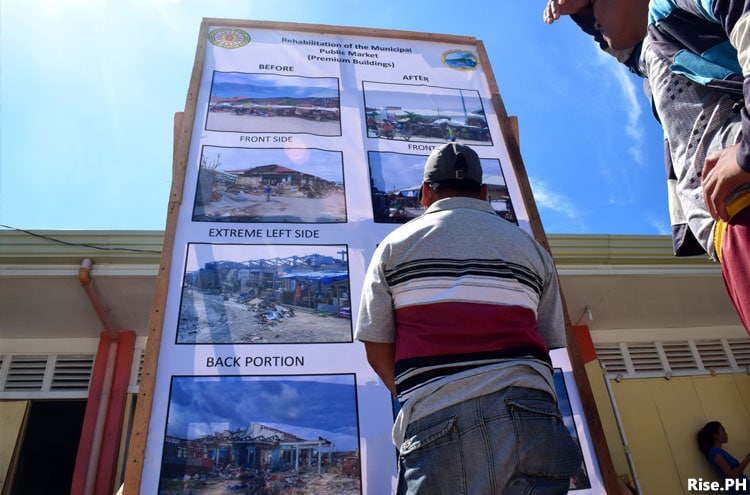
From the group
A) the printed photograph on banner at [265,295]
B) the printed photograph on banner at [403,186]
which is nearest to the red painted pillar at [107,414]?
the printed photograph on banner at [265,295]

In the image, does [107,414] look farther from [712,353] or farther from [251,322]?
[712,353]

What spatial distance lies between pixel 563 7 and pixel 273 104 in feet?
5.70

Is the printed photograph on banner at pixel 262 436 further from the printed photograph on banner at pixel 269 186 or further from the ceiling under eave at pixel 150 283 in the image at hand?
the ceiling under eave at pixel 150 283

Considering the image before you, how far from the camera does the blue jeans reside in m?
1.17

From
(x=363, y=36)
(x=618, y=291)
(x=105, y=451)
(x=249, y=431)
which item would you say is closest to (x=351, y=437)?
(x=249, y=431)

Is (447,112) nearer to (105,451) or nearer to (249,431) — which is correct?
(249,431)

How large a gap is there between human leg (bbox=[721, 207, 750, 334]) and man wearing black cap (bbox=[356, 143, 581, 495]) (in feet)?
1.50

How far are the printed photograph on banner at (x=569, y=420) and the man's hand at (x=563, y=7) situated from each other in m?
1.44

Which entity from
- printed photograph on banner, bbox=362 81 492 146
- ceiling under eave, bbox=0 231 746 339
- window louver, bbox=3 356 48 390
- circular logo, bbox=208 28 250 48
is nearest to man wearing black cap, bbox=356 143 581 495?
printed photograph on banner, bbox=362 81 492 146

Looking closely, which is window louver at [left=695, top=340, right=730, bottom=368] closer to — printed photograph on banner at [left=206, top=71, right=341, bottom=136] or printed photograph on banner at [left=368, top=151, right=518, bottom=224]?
printed photograph on banner at [left=368, top=151, right=518, bottom=224]

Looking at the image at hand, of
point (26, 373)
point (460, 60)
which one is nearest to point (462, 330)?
point (460, 60)

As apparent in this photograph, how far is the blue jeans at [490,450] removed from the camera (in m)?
1.17

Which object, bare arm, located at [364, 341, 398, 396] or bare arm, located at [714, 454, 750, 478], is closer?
bare arm, located at [364, 341, 398, 396]

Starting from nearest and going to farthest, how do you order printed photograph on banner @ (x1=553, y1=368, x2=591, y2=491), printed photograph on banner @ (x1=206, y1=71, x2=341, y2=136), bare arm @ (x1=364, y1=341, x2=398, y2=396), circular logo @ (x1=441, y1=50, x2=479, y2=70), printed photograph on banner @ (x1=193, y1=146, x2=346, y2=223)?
bare arm @ (x1=364, y1=341, x2=398, y2=396) → printed photograph on banner @ (x1=553, y1=368, x2=591, y2=491) → printed photograph on banner @ (x1=193, y1=146, x2=346, y2=223) → printed photograph on banner @ (x1=206, y1=71, x2=341, y2=136) → circular logo @ (x1=441, y1=50, x2=479, y2=70)
